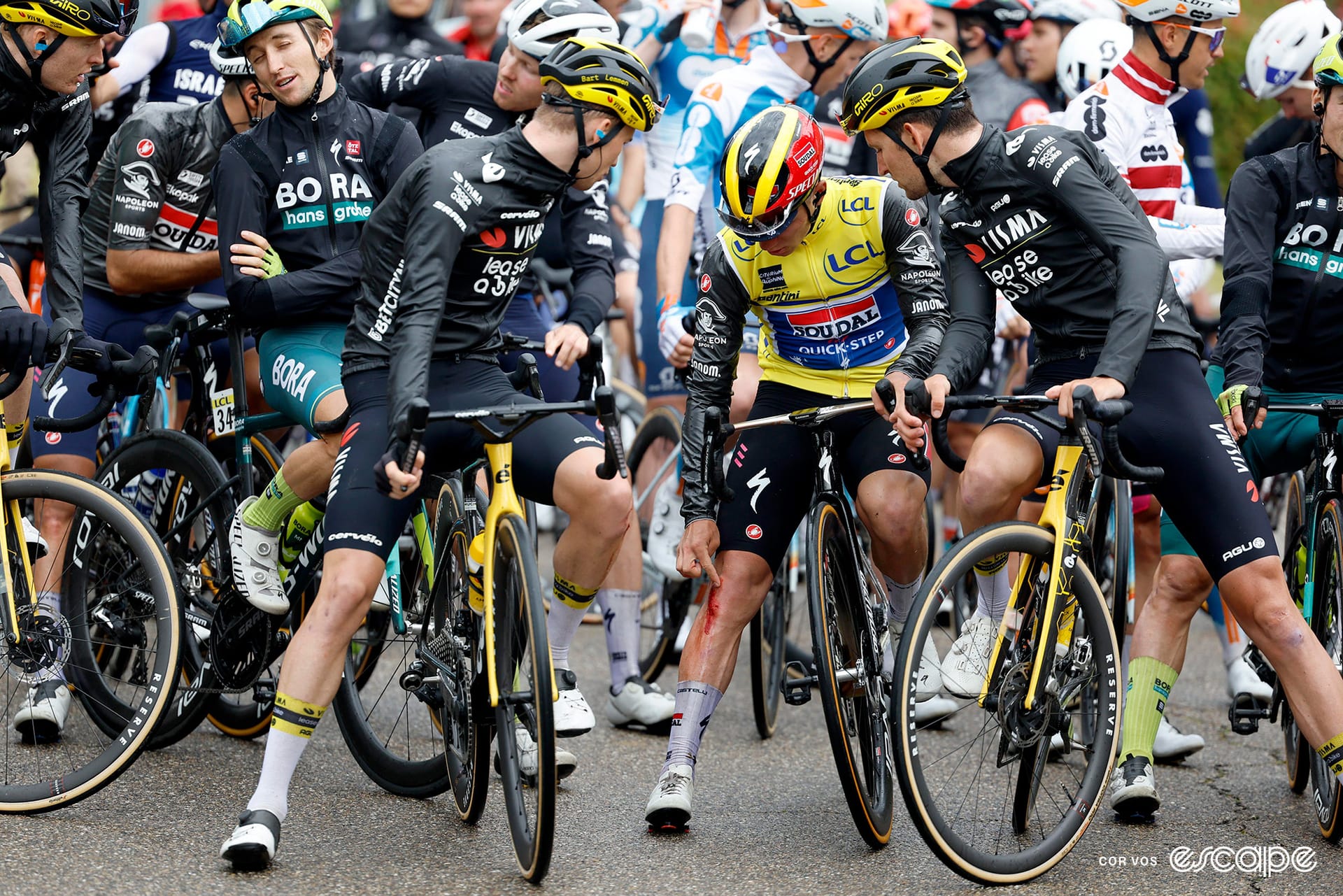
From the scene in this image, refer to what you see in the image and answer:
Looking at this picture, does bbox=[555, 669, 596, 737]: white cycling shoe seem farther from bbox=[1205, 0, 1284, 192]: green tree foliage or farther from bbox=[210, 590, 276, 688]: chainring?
bbox=[1205, 0, 1284, 192]: green tree foliage

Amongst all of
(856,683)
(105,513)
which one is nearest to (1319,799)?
(856,683)

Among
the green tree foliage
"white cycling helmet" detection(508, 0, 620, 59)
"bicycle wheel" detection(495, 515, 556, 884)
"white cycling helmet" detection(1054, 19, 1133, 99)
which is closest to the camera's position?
"bicycle wheel" detection(495, 515, 556, 884)

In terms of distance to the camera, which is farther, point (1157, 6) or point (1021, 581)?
point (1157, 6)

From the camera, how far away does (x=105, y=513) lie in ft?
14.9

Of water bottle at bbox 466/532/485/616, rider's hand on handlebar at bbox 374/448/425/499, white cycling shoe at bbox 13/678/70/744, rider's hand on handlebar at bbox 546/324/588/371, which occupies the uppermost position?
rider's hand on handlebar at bbox 546/324/588/371

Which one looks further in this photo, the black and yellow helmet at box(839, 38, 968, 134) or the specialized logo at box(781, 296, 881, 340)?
the specialized logo at box(781, 296, 881, 340)

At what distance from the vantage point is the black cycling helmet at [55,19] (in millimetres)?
4727

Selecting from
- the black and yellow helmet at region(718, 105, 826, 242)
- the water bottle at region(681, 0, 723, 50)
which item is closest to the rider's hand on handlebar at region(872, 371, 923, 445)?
the black and yellow helmet at region(718, 105, 826, 242)

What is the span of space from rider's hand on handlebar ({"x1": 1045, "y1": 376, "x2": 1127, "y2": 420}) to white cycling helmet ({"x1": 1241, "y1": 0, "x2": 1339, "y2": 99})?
2906 millimetres

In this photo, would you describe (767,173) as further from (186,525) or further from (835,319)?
(186,525)

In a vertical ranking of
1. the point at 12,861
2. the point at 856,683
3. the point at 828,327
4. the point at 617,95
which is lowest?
the point at 12,861

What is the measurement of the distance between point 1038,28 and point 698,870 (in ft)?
18.4

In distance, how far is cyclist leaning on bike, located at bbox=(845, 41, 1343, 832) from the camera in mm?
4391

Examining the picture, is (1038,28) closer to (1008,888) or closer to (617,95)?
(617,95)
